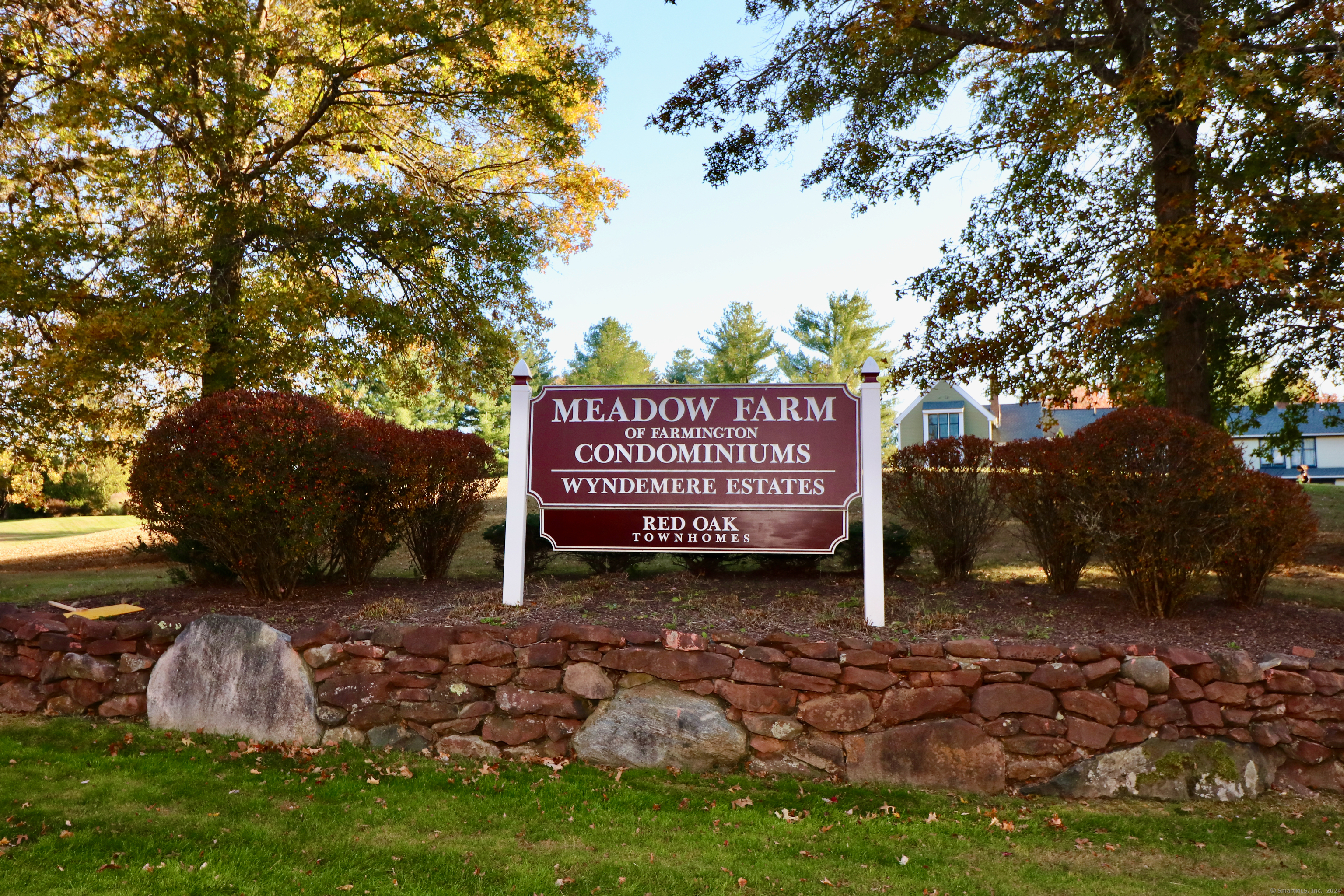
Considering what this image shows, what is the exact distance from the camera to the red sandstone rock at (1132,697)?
473 cm

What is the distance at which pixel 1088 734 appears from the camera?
4.72 m

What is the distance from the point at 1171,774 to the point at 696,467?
332 centimetres

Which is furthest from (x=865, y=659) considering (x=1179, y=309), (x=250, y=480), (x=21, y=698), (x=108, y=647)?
(x=1179, y=309)

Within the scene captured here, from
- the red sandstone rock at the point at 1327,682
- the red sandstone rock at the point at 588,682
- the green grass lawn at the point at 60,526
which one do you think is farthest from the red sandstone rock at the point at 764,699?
the green grass lawn at the point at 60,526

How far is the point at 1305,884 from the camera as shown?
3.70m

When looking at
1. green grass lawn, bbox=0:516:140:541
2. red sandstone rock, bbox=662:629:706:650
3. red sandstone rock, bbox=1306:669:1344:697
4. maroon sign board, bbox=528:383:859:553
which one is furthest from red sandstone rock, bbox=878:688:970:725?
green grass lawn, bbox=0:516:140:541

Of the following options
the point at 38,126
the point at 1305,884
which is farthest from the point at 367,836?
the point at 38,126

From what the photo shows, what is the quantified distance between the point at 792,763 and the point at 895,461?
3.32 metres

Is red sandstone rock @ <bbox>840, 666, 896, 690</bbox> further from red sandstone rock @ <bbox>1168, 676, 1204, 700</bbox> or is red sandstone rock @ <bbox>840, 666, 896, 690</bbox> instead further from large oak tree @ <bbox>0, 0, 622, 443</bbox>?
large oak tree @ <bbox>0, 0, 622, 443</bbox>

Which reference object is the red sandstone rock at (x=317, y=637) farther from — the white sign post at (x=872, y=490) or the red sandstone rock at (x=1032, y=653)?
the red sandstone rock at (x=1032, y=653)

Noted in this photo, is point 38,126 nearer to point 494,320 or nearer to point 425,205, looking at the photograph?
point 425,205

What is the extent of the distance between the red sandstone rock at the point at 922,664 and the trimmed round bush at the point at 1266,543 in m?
2.35

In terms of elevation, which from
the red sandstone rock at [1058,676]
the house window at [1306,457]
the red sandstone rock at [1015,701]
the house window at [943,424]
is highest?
the house window at [943,424]

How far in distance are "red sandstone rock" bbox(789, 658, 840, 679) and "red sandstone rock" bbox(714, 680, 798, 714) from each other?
Answer: 0.47ft
